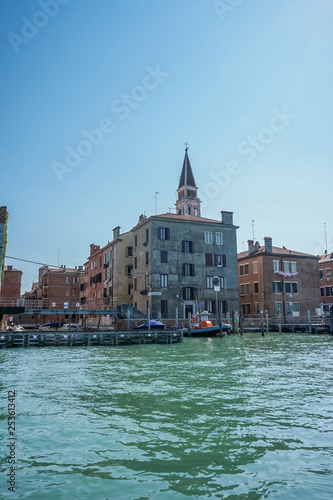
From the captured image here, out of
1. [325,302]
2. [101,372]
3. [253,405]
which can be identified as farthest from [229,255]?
[253,405]

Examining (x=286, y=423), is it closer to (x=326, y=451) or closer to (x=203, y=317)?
(x=326, y=451)

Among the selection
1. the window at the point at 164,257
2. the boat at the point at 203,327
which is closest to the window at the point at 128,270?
the window at the point at 164,257

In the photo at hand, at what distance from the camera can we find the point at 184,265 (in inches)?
1841

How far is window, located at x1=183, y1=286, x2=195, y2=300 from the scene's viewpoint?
45938mm

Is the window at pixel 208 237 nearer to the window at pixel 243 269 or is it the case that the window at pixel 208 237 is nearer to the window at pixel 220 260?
the window at pixel 220 260

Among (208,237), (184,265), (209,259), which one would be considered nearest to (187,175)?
(208,237)

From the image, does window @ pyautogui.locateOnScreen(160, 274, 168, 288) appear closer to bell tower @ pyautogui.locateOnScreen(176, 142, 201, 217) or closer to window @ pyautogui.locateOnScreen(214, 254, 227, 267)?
window @ pyautogui.locateOnScreen(214, 254, 227, 267)

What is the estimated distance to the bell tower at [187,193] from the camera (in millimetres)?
83381

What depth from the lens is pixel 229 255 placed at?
49531 mm

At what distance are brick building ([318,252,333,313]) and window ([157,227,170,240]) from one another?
88.3 feet

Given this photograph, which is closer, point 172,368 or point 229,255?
point 172,368

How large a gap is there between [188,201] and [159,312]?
141ft

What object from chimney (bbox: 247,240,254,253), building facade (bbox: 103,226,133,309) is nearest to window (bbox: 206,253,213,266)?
building facade (bbox: 103,226,133,309)

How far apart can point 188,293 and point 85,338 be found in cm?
1572
